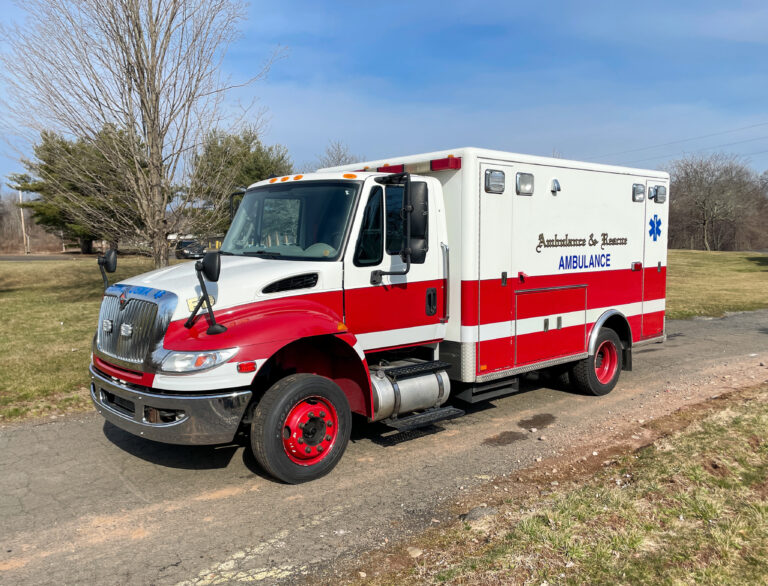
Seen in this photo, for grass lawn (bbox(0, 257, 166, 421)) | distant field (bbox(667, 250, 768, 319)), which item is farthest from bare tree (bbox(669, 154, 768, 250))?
grass lawn (bbox(0, 257, 166, 421))

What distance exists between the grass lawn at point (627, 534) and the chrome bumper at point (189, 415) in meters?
1.61

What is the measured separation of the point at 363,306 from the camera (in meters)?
5.44

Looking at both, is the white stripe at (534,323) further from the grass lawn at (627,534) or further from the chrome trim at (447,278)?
the grass lawn at (627,534)

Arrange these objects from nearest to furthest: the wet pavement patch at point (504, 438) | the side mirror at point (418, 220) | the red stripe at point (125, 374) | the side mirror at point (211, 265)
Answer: the side mirror at point (211, 265)
the red stripe at point (125, 374)
the side mirror at point (418, 220)
the wet pavement patch at point (504, 438)

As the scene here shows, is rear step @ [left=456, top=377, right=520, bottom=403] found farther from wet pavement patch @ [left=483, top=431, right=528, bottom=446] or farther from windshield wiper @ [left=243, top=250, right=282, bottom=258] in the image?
windshield wiper @ [left=243, top=250, right=282, bottom=258]

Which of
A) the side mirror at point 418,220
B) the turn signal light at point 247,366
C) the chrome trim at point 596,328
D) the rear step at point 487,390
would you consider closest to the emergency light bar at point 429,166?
the side mirror at point 418,220

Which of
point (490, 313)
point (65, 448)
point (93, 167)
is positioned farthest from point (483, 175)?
point (93, 167)

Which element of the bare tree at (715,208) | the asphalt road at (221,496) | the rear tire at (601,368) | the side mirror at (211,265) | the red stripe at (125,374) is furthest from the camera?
the bare tree at (715,208)

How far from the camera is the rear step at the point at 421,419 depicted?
18.1 ft

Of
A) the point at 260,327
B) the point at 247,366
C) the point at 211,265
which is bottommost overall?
the point at 247,366

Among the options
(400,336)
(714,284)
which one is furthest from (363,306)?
(714,284)

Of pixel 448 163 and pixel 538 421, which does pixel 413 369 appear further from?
pixel 448 163

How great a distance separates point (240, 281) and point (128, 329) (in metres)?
0.98

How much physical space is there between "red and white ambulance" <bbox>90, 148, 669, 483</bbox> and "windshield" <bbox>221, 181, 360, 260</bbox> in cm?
2
